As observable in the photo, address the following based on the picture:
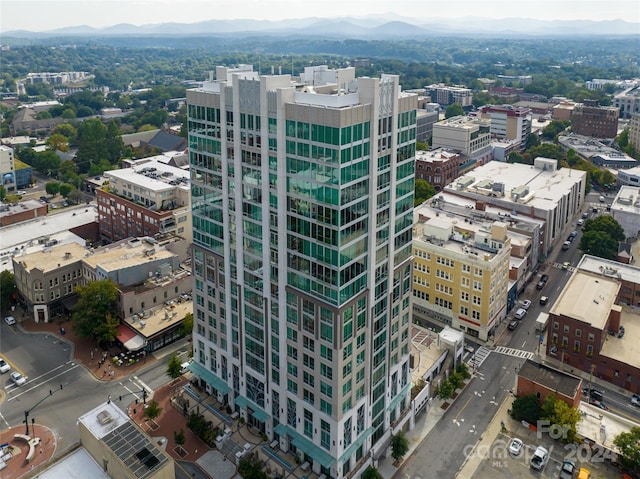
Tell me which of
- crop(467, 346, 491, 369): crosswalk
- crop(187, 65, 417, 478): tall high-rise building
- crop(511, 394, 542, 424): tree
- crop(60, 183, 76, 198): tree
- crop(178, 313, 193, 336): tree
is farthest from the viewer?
crop(60, 183, 76, 198): tree

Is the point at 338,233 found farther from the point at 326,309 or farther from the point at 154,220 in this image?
the point at 154,220

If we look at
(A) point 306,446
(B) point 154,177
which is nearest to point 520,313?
(A) point 306,446

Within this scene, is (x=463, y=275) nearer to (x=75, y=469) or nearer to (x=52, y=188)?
(x=75, y=469)

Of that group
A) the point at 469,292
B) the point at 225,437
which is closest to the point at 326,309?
the point at 225,437

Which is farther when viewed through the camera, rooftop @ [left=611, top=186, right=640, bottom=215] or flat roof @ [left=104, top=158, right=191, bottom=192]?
rooftop @ [left=611, top=186, right=640, bottom=215]

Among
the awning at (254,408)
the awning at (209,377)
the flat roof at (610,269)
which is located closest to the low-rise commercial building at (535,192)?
the flat roof at (610,269)

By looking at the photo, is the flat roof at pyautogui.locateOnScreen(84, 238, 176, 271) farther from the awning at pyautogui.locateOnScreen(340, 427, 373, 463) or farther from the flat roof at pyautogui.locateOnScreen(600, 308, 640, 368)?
the flat roof at pyautogui.locateOnScreen(600, 308, 640, 368)

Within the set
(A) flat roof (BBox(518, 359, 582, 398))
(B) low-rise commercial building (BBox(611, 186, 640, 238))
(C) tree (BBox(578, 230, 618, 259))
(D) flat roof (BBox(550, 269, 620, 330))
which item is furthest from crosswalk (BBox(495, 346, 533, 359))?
(B) low-rise commercial building (BBox(611, 186, 640, 238))
